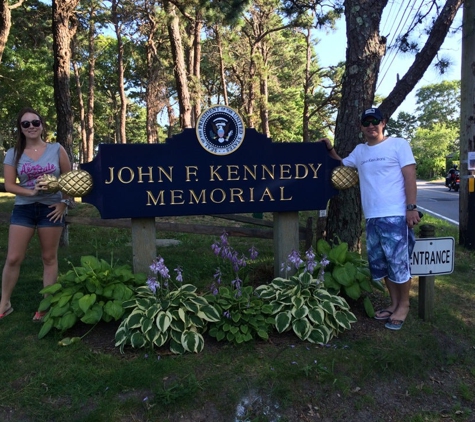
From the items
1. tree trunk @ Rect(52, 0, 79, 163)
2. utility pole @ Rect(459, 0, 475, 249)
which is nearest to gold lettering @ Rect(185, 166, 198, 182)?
tree trunk @ Rect(52, 0, 79, 163)

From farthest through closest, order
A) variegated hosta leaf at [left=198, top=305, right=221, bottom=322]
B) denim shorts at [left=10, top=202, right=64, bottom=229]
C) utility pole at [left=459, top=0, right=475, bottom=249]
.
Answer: utility pole at [left=459, top=0, right=475, bottom=249] → denim shorts at [left=10, top=202, right=64, bottom=229] → variegated hosta leaf at [left=198, top=305, right=221, bottom=322]

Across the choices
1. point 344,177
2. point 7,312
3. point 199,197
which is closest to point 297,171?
point 344,177

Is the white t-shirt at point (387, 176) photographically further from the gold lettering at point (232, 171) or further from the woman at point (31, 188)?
the woman at point (31, 188)

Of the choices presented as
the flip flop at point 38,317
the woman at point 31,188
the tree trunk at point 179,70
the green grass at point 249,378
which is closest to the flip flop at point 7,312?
the green grass at point 249,378

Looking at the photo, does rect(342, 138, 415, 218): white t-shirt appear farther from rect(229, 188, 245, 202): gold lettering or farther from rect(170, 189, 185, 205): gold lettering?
rect(170, 189, 185, 205): gold lettering

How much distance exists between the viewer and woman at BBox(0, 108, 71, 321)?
3316 millimetres

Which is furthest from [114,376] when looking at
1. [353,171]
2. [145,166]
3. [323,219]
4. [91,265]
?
[323,219]

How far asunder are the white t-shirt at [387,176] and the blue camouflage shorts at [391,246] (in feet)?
0.24

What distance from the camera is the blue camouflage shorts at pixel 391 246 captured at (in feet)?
10.8

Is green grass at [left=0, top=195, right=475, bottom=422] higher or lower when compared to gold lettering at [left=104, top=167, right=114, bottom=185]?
lower

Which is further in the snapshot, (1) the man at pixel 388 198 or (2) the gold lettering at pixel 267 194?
(2) the gold lettering at pixel 267 194

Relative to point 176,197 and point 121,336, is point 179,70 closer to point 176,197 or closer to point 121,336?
point 176,197

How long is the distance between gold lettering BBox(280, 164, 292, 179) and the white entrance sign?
122cm

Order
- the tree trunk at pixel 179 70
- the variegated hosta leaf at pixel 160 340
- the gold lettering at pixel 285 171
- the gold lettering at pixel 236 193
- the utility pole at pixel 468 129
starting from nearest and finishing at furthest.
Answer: the variegated hosta leaf at pixel 160 340, the gold lettering at pixel 236 193, the gold lettering at pixel 285 171, the utility pole at pixel 468 129, the tree trunk at pixel 179 70
